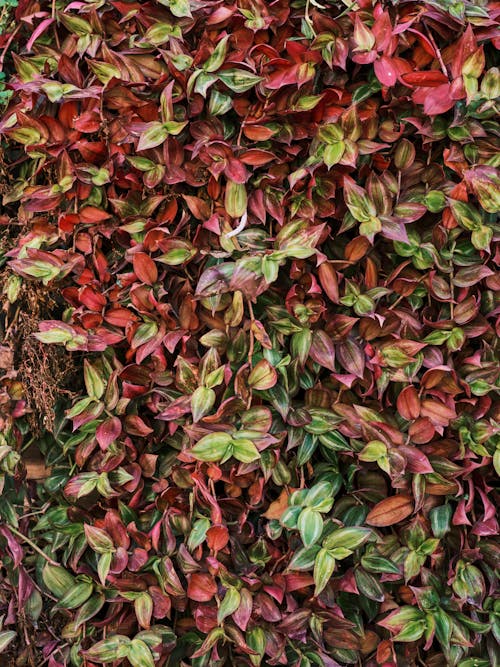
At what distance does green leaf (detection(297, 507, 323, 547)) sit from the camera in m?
1.36

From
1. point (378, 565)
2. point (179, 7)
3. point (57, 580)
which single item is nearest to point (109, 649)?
point (57, 580)

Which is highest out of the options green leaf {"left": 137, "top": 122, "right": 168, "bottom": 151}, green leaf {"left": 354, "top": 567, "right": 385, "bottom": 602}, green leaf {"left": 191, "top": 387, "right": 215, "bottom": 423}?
green leaf {"left": 137, "top": 122, "right": 168, "bottom": 151}

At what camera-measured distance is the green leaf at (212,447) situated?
4.52 ft

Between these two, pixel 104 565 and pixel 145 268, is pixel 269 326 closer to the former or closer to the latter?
pixel 145 268

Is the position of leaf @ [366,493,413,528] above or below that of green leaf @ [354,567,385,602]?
above

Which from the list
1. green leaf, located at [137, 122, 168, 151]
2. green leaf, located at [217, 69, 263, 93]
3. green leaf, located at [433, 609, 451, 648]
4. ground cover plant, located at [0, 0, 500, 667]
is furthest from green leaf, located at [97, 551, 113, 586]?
green leaf, located at [217, 69, 263, 93]

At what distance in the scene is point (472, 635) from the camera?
1507mm

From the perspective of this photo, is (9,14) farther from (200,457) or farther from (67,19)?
(200,457)

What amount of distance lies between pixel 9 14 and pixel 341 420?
1075 millimetres

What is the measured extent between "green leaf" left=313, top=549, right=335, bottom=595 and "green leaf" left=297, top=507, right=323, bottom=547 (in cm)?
4

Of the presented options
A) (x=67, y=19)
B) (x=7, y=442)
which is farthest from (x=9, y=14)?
(x=7, y=442)

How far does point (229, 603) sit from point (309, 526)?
206 mm

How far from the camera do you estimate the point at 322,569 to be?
1.38 m

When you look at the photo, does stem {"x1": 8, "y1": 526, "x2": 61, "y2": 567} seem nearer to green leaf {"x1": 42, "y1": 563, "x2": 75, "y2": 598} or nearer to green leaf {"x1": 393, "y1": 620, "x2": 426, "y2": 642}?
green leaf {"x1": 42, "y1": 563, "x2": 75, "y2": 598}
